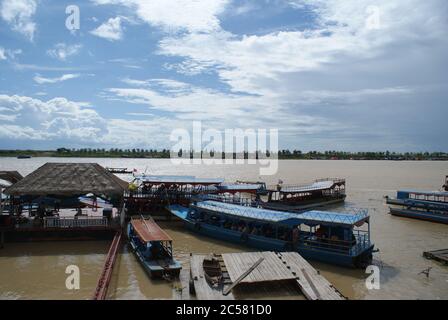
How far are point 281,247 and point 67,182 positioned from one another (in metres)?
13.0

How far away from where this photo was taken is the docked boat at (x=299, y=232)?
18.9m

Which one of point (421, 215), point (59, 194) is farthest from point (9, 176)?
point (421, 215)

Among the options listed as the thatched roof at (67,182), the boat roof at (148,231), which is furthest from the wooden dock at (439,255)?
the thatched roof at (67,182)

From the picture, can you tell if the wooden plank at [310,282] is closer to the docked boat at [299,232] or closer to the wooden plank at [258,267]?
the wooden plank at [258,267]

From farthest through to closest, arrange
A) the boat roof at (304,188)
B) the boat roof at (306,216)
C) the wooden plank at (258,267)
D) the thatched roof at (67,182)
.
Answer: the boat roof at (304,188) < the thatched roof at (67,182) < the boat roof at (306,216) < the wooden plank at (258,267)

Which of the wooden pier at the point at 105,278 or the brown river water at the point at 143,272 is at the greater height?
the wooden pier at the point at 105,278

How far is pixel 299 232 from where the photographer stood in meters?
20.6

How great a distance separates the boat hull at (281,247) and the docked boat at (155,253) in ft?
15.1

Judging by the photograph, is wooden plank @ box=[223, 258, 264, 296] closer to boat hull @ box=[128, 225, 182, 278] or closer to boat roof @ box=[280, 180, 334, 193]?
boat hull @ box=[128, 225, 182, 278]

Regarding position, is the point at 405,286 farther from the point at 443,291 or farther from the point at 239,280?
the point at 239,280

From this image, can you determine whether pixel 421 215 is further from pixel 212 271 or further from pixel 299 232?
pixel 212 271

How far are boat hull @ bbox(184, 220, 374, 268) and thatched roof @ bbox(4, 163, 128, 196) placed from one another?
6.20m

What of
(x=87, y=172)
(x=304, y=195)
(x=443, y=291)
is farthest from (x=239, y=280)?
(x=304, y=195)

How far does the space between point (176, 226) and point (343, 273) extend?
13976 mm
